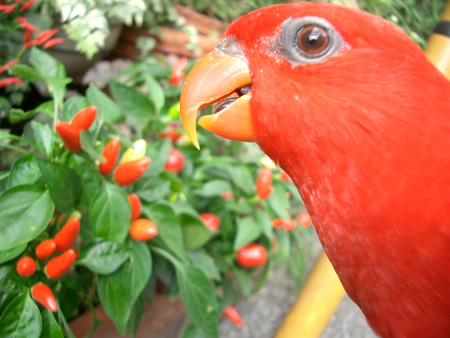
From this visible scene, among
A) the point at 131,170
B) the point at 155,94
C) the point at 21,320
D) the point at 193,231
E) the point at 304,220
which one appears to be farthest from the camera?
the point at 304,220

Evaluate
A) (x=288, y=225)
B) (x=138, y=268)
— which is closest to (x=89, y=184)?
(x=138, y=268)

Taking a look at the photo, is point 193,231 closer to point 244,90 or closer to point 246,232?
point 246,232

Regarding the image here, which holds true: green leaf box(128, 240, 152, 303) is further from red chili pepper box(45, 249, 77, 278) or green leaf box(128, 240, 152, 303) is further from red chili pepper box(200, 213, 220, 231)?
red chili pepper box(200, 213, 220, 231)

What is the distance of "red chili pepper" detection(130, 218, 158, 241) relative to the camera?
0.54 metres

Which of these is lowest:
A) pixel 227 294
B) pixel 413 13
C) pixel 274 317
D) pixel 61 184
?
pixel 274 317

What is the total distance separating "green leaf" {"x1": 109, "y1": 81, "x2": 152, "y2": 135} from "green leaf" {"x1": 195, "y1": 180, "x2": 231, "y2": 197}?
0.20 meters

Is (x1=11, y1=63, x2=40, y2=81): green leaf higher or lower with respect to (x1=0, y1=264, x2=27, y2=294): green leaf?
higher

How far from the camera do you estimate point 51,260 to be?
0.47 metres

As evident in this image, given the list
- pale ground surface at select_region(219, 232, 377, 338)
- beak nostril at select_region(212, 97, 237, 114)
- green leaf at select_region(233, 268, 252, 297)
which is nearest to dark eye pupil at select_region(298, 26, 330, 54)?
beak nostril at select_region(212, 97, 237, 114)

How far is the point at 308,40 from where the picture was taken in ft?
1.14

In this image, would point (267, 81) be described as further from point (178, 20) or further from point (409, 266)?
point (178, 20)

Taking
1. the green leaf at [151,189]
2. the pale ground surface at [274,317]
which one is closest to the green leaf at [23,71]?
the green leaf at [151,189]

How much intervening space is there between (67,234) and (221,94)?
289mm

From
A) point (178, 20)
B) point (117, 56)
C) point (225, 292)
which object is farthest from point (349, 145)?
point (117, 56)
